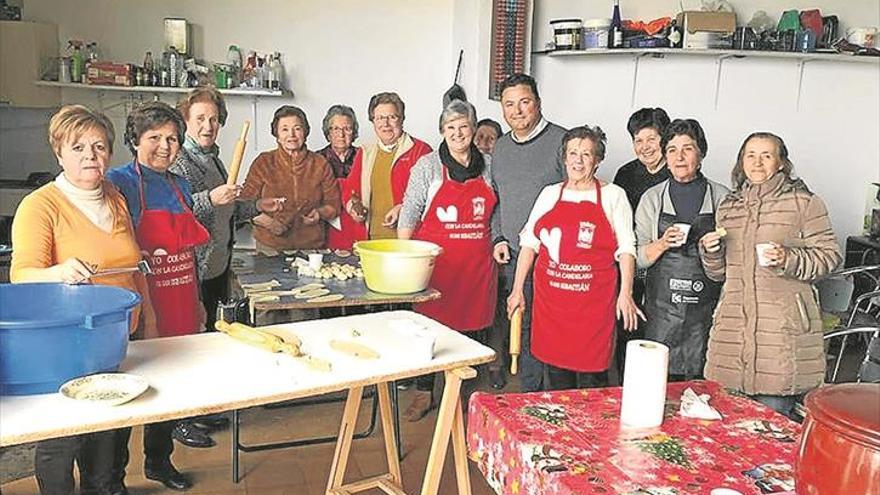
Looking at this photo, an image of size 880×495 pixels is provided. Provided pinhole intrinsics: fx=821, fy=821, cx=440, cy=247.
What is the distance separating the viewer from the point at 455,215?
141 inches

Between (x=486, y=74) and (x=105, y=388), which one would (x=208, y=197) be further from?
(x=486, y=74)

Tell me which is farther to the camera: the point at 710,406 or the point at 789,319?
the point at 789,319

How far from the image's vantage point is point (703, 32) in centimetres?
485

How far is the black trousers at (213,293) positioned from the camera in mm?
3538

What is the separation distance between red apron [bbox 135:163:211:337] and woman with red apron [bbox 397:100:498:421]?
41.2 inches

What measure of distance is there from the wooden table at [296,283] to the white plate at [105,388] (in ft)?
3.60

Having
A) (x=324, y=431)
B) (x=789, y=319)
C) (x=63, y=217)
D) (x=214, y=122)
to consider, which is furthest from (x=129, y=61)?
(x=789, y=319)

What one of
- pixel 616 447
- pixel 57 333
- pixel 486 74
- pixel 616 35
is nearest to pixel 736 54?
pixel 616 35

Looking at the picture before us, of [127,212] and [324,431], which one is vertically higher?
[127,212]

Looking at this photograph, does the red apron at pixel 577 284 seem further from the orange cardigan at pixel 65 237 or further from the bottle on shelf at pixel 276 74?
the bottle on shelf at pixel 276 74

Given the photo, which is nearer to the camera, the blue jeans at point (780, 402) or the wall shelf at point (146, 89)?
the blue jeans at point (780, 402)

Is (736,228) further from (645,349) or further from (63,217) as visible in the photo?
(63,217)

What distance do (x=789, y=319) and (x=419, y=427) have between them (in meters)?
1.73

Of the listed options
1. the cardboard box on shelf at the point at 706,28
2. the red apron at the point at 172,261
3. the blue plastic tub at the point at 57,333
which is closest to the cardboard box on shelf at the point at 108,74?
the red apron at the point at 172,261
